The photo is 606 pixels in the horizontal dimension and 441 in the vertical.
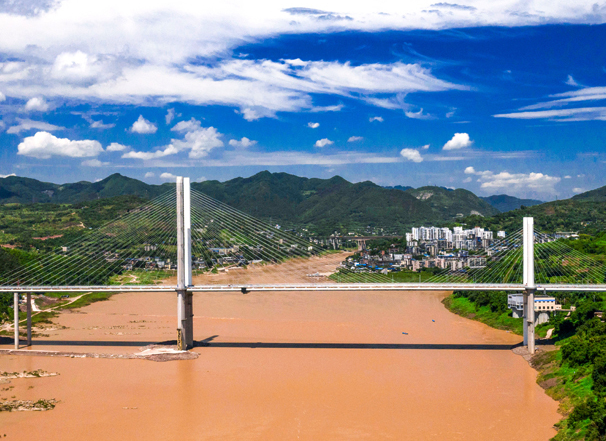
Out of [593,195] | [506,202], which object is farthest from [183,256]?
[506,202]

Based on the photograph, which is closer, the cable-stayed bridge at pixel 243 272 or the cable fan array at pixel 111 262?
the cable-stayed bridge at pixel 243 272

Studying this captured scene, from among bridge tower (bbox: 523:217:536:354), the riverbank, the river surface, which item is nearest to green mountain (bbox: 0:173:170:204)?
the river surface

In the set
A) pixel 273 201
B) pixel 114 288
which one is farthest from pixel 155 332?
pixel 273 201

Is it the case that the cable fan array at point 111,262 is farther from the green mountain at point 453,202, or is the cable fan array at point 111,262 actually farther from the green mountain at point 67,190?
the green mountain at point 67,190

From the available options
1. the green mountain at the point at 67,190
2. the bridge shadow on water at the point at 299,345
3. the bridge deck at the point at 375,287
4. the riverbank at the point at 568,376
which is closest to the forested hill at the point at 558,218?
the riverbank at the point at 568,376

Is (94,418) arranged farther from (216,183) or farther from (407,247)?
(216,183)

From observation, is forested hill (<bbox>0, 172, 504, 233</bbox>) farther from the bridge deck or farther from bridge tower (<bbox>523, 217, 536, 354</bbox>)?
the bridge deck

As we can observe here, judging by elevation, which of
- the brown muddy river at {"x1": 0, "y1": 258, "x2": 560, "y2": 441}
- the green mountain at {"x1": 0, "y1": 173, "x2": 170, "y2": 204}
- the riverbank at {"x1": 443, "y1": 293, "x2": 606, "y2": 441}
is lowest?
the brown muddy river at {"x1": 0, "y1": 258, "x2": 560, "y2": 441}

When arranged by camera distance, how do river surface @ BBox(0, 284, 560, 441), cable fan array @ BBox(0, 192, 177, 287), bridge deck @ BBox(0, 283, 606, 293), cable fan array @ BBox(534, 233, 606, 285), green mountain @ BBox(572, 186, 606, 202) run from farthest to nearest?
green mountain @ BBox(572, 186, 606, 202) < cable fan array @ BBox(0, 192, 177, 287) < cable fan array @ BBox(534, 233, 606, 285) < bridge deck @ BBox(0, 283, 606, 293) < river surface @ BBox(0, 284, 560, 441)
